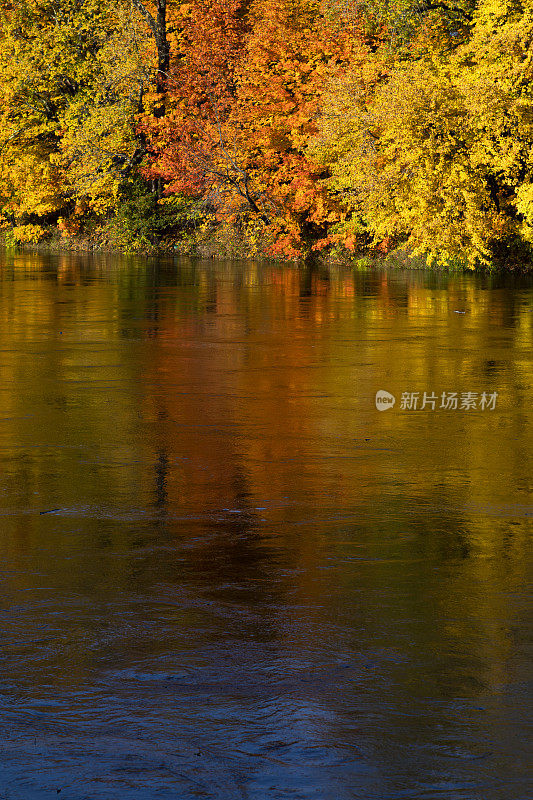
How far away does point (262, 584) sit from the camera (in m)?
6.06

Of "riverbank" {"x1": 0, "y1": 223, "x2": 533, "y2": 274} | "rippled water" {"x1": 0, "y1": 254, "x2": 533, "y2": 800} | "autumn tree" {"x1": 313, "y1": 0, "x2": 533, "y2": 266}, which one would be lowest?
"rippled water" {"x1": 0, "y1": 254, "x2": 533, "y2": 800}

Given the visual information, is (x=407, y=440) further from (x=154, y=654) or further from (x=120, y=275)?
(x=120, y=275)

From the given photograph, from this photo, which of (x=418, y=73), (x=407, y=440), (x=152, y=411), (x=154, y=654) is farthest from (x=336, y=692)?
(x=418, y=73)

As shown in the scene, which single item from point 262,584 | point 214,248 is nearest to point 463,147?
point 214,248

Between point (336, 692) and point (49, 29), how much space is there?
5982cm

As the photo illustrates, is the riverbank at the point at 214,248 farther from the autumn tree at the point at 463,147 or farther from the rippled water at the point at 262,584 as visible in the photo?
the rippled water at the point at 262,584

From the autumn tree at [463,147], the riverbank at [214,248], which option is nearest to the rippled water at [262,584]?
the autumn tree at [463,147]

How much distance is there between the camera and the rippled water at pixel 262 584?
4.11m

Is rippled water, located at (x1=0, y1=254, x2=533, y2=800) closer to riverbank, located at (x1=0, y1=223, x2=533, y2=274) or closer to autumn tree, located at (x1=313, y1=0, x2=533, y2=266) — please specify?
autumn tree, located at (x1=313, y1=0, x2=533, y2=266)

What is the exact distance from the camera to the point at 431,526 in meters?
7.27

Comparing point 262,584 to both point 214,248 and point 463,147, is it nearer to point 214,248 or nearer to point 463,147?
point 463,147

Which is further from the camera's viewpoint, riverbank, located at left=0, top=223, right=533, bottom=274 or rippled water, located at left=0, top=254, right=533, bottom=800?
riverbank, located at left=0, top=223, right=533, bottom=274

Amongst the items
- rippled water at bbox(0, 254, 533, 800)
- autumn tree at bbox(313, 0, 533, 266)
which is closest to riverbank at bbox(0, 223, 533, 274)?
autumn tree at bbox(313, 0, 533, 266)

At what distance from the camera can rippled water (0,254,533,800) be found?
13.5 feet
